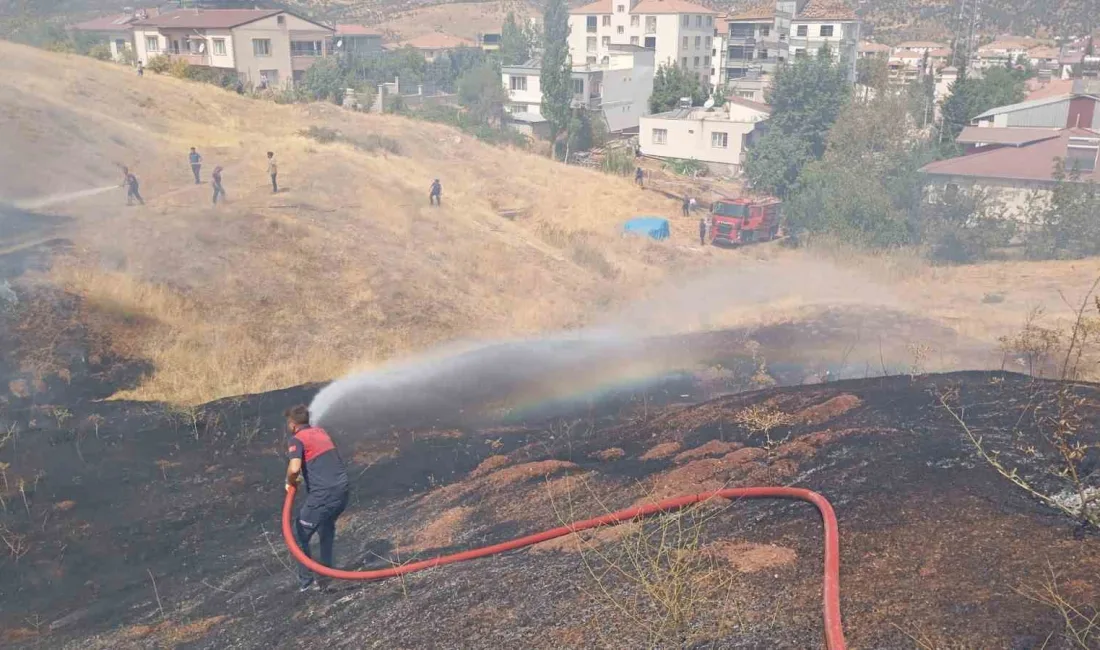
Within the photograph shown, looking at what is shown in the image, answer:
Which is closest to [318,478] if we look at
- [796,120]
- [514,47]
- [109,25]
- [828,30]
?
[796,120]

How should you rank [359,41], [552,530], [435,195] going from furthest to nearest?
[359,41], [435,195], [552,530]

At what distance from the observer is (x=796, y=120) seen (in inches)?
1810

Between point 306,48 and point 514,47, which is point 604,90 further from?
point 514,47

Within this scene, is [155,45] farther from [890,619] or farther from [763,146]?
[890,619]

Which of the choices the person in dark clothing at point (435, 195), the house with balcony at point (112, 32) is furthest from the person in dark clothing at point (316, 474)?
the house with balcony at point (112, 32)

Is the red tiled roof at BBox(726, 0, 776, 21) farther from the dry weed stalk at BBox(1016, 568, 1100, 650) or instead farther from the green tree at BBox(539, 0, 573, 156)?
the dry weed stalk at BBox(1016, 568, 1100, 650)

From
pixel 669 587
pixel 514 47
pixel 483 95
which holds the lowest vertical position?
pixel 669 587

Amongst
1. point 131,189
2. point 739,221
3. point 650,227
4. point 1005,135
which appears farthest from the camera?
point 1005,135

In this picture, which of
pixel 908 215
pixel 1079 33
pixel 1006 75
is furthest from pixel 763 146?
pixel 1079 33

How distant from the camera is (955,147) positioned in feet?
127

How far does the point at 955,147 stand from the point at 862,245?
469 inches

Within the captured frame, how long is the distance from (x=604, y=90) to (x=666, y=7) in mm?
15272

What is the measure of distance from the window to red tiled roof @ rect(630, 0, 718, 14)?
28219mm

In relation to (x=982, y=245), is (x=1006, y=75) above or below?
above
